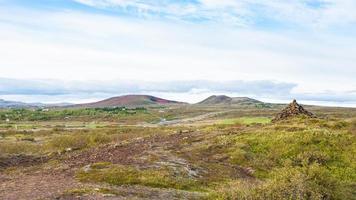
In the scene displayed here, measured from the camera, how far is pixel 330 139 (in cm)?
3672

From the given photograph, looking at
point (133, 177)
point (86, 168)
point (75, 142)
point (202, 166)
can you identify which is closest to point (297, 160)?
point (202, 166)

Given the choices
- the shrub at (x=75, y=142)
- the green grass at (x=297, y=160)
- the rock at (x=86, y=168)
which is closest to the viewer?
the green grass at (x=297, y=160)

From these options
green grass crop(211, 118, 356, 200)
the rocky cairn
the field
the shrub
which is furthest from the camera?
the rocky cairn

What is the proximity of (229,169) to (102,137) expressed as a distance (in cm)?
2064

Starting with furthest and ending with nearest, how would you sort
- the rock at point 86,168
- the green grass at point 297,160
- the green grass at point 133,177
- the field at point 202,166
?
the rock at point 86,168
the green grass at point 133,177
the field at point 202,166
the green grass at point 297,160

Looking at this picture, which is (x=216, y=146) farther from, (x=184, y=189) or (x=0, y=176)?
(x=0, y=176)

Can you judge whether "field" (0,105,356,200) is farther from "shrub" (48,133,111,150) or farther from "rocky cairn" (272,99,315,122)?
"rocky cairn" (272,99,315,122)

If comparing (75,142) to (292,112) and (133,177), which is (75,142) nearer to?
(292,112)

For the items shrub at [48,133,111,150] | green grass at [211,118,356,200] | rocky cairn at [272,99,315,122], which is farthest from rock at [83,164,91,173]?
rocky cairn at [272,99,315,122]

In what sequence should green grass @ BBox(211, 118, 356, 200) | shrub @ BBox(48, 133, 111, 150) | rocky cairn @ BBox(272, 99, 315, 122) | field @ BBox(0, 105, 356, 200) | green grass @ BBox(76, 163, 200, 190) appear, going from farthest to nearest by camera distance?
1. rocky cairn @ BBox(272, 99, 315, 122)
2. shrub @ BBox(48, 133, 111, 150)
3. green grass @ BBox(76, 163, 200, 190)
4. field @ BBox(0, 105, 356, 200)
5. green grass @ BBox(211, 118, 356, 200)

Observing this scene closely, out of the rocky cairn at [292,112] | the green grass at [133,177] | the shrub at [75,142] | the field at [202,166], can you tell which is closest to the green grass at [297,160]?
the field at [202,166]

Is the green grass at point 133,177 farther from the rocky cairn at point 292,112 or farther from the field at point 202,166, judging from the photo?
the rocky cairn at point 292,112

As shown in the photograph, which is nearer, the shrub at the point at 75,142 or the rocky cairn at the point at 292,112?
the shrub at the point at 75,142

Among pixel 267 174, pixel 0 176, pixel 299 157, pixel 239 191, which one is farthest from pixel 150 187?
pixel 299 157
